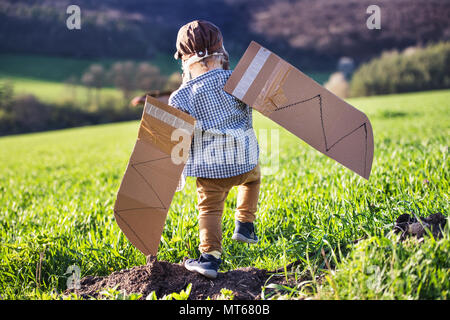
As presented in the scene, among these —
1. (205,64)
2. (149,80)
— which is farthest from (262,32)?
(205,64)

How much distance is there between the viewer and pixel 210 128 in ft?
7.09

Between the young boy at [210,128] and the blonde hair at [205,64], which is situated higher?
the blonde hair at [205,64]

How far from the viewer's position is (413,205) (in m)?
2.28

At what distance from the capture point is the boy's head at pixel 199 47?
213cm

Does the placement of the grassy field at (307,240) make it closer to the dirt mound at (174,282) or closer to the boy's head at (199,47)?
the dirt mound at (174,282)

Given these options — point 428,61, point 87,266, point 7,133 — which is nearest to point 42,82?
point 7,133

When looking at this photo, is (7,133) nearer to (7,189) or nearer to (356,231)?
(7,189)

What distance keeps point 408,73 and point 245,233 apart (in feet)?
131

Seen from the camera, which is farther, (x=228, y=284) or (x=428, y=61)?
(x=428, y=61)

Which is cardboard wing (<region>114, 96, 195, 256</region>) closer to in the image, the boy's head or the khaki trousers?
the khaki trousers

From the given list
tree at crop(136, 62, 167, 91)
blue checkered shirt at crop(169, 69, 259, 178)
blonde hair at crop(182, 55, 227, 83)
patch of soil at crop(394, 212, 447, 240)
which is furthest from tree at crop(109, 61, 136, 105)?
patch of soil at crop(394, 212, 447, 240)

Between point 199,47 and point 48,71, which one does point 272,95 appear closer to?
point 199,47

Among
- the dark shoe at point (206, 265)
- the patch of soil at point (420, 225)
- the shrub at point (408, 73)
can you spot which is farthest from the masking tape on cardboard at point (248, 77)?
Answer: the shrub at point (408, 73)
